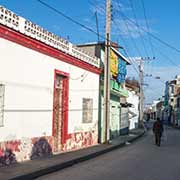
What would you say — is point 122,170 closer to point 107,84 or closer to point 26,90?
point 26,90

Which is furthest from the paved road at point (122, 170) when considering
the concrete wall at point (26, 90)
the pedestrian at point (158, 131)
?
the pedestrian at point (158, 131)

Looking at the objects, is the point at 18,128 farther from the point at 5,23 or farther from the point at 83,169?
the point at 5,23

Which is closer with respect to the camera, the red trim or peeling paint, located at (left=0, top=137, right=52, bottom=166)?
the red trim

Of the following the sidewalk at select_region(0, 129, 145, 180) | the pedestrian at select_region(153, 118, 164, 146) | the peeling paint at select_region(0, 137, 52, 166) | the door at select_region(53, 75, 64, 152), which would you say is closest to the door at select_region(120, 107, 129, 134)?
the pedestrian at select_region(153, 118, 164, 146)

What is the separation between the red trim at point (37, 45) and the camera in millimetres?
14203

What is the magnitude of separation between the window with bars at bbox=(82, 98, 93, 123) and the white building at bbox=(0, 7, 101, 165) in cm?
6

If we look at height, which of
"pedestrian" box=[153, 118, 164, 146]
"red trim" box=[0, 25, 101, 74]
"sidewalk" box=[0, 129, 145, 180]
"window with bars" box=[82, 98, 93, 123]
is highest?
"red trim" box=[0, 25, 101, 74]

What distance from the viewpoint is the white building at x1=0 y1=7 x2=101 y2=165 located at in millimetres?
14547

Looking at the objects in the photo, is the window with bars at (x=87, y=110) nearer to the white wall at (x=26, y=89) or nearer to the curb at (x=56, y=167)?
the curb at (x=56, y=167)

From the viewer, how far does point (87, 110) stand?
24.5 meters

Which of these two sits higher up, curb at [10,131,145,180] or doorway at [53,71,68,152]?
doorway at [53,71,68,152]

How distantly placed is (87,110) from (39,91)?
7710mm

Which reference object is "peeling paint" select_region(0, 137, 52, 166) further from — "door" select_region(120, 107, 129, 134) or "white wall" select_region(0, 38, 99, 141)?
"door" select_region(120, 107, 129, 134)

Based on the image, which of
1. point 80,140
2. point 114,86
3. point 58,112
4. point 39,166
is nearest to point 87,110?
point 80,140
